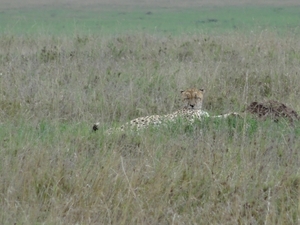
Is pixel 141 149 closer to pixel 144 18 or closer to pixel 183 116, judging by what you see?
pixel 183 116

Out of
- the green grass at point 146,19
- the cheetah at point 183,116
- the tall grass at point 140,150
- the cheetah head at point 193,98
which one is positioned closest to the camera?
the tall grass at point 140,150

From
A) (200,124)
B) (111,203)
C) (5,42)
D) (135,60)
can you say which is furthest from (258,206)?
(5,42)

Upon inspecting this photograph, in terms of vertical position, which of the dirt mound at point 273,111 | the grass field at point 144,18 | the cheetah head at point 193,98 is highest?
the dirt mound at point 273,111

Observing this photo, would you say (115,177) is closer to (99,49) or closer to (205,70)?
(205,70)

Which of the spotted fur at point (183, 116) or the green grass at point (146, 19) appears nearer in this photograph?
the spotted fur at point (183, 116)

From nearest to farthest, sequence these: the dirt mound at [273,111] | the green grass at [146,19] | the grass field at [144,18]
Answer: the dirt mound at [273,111], the grass field at [144,18], the green grass at [146,19]

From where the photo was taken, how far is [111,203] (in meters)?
3.70

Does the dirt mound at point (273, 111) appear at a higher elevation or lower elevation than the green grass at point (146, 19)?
higher

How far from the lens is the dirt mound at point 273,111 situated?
5.37m

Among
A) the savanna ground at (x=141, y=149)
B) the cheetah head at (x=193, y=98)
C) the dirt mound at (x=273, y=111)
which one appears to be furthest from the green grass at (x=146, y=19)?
the dirt mound at (x=273, y=111)

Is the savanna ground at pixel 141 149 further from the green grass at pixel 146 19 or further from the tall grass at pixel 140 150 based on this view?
the green grass at pixel 146 19

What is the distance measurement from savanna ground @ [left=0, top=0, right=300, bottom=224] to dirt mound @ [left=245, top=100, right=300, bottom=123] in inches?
9.3

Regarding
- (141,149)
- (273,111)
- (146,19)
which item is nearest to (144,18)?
(146,19)

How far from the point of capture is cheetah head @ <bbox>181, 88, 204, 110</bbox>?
247 inches
